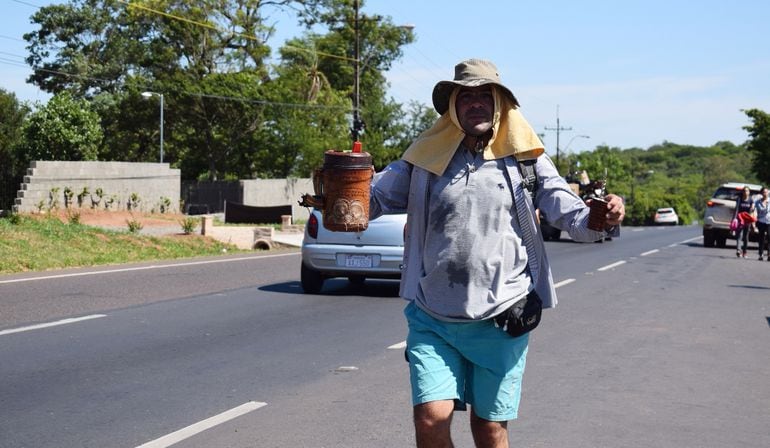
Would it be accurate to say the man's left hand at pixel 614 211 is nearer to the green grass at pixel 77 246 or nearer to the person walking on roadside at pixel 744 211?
the green grass at pixel 77 246

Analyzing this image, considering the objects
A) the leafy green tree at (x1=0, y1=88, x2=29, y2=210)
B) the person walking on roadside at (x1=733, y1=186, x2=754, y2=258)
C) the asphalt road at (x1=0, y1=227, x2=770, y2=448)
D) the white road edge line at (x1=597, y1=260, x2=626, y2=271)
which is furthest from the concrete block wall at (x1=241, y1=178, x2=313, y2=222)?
the asphalt road at (x1=0, y1=227, x2=770, y2=448)

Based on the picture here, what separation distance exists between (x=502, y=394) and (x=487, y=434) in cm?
16

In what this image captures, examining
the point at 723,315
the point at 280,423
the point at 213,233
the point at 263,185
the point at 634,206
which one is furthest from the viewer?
the point at 634,206

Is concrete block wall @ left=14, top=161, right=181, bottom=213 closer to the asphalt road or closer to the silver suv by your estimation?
the asphalt road

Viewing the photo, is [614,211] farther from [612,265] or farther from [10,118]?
[10,118]

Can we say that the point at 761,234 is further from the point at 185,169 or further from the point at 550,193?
the point at 185,169

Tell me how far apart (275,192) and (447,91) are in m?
47.4

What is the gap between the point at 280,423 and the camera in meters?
6.38

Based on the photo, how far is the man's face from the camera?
13.8 feet

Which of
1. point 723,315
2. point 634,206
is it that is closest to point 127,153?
point 723,315

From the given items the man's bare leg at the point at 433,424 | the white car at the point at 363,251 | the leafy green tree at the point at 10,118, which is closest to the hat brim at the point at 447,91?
the man's bare leg at the point at 433,424

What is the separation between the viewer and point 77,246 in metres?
20.8

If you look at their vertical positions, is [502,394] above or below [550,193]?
below

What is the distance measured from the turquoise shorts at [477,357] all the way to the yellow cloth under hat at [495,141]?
61 centimetres
